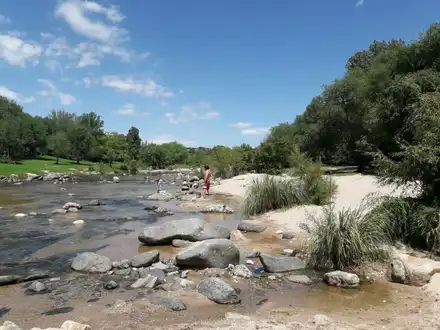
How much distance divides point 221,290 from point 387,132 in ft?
87.2

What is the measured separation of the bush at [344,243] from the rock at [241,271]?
163cm

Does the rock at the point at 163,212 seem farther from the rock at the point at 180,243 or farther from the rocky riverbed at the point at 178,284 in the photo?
the rock at the point at 180,243

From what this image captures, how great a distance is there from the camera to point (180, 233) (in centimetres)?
1257

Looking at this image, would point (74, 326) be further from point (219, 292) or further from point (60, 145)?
point (60, 145)

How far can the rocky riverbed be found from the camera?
6.64m

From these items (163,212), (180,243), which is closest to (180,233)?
(180,243)

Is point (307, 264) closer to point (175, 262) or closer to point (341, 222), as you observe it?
point (341, 222)

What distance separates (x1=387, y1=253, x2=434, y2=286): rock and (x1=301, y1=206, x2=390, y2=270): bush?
28.9 inches

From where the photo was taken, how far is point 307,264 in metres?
9.51

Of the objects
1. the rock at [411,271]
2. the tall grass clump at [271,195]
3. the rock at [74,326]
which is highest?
the tall grass clump at [271,195]

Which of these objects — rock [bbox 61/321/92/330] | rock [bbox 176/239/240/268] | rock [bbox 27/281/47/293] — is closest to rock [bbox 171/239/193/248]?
rock [bbox 176/239/240/268]

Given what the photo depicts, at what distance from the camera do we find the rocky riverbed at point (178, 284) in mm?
6637

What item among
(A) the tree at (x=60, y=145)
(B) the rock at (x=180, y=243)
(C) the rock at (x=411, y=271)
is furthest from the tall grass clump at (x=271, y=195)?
(A) the tree at (x=60, y=145)

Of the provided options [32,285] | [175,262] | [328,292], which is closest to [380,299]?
[328,292]
